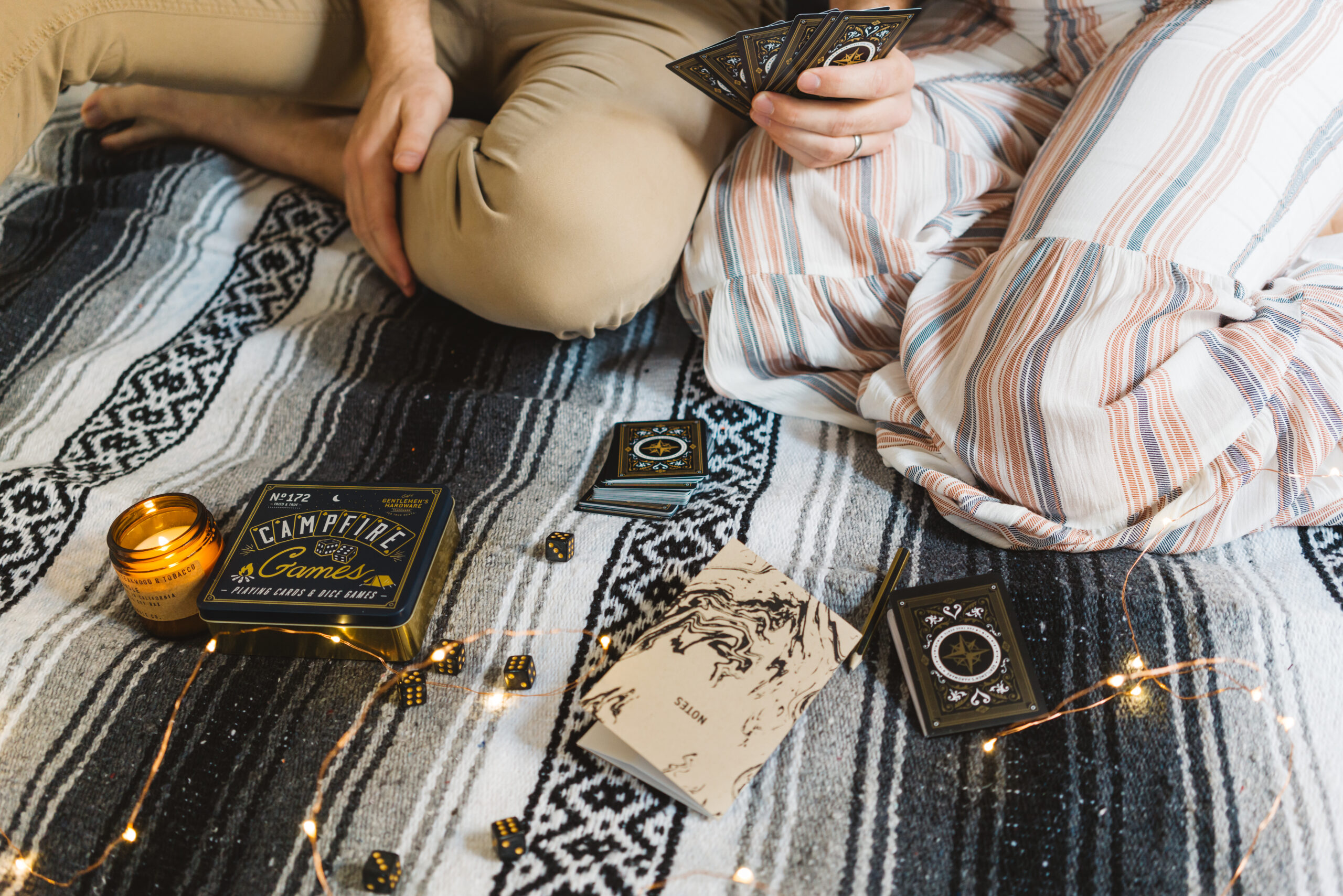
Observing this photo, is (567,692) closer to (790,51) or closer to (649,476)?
(649,476)

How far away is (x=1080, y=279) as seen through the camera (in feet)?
2.50

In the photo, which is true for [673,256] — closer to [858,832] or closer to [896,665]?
[896,665]

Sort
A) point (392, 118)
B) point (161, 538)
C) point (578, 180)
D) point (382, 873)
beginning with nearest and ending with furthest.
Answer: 1. point (382, 873)
2. point (161, 538)
3. point (578, 180)
4. point (392, 118)

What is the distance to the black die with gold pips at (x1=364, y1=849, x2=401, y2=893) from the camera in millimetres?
583

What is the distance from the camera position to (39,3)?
0.87 meters

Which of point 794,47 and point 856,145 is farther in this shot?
point 856,145

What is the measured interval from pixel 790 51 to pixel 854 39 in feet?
0.21

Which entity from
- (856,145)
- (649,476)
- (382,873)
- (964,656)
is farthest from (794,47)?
(382,873)

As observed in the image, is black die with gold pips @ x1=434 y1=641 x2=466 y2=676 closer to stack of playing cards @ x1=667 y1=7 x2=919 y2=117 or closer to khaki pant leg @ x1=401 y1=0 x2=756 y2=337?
khaki pant leg @ x1=401 y1=0 x2=756 y2=337

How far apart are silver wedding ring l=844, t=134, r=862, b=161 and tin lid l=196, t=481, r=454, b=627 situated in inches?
22.0

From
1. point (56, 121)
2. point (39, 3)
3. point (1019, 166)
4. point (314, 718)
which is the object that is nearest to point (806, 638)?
point (314, 718)

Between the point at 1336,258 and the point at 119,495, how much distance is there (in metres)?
1.32

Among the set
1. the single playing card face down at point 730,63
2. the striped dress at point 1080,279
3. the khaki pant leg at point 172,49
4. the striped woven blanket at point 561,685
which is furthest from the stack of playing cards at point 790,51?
the khaki pant leg at point 172,49

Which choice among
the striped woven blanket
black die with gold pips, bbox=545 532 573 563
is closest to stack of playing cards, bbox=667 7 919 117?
the striped woven blanket
